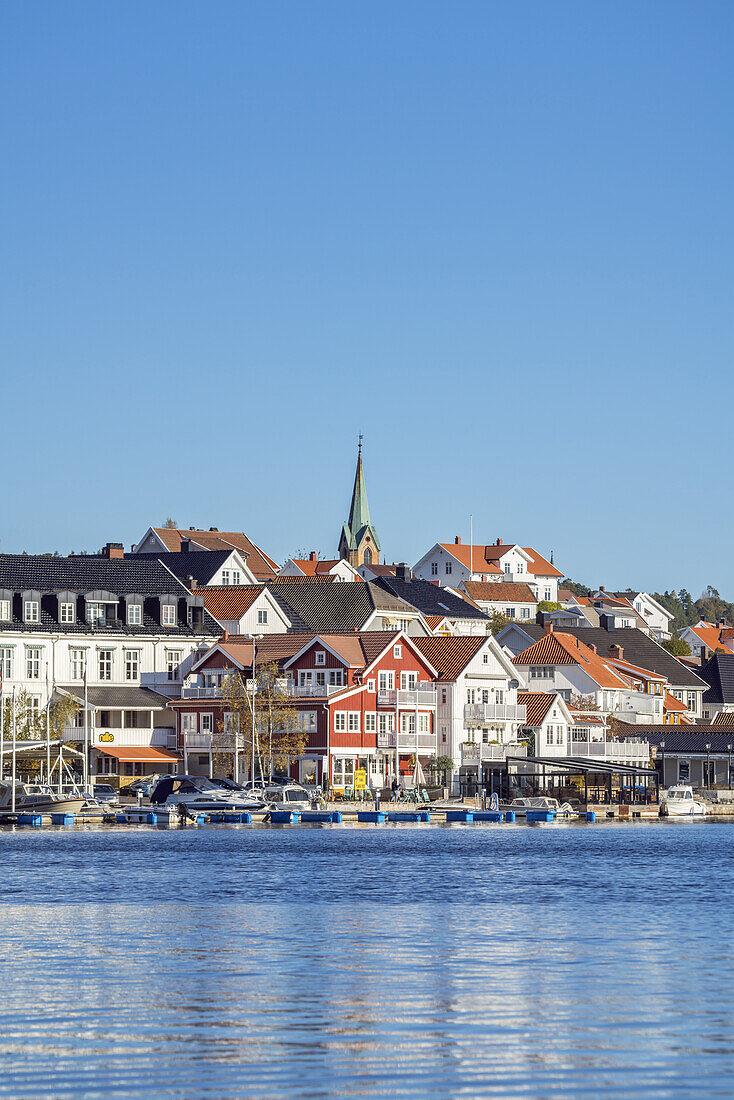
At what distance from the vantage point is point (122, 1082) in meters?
25.3

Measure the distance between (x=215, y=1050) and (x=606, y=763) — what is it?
358ft

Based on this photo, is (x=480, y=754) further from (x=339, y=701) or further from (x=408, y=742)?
(x=339, y=701)

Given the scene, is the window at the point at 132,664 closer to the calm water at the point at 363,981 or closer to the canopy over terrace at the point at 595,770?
the canopy over terrace at the point at 595,770

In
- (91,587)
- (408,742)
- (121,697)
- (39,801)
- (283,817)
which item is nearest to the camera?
(39,801)

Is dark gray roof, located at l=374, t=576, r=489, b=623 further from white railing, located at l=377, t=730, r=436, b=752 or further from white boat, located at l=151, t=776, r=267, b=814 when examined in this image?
white boat, located at l=151, t=776, r=267, b=814

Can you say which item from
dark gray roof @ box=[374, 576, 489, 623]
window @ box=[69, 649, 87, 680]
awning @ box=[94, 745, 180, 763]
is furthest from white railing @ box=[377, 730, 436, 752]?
dark gray roof @ box=[374, 576, 489, 623]

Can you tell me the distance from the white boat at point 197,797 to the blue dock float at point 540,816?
19.7 metres

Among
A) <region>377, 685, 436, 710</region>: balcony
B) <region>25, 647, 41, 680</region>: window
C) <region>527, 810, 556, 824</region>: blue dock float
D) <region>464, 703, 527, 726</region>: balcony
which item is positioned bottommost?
<region>527, 810, 556, 824</region>: blue dock float

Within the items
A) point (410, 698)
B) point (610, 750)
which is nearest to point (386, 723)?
point (410, 698)

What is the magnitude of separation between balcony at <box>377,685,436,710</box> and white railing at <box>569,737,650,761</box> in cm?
1492

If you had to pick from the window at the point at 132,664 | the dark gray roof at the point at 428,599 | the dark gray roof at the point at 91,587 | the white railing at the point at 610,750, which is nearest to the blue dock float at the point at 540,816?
the white railing at the point at 610,750

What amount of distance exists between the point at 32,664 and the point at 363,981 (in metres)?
95.3

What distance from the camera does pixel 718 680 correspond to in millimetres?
180375

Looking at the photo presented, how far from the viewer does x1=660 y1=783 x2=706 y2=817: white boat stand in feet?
425
